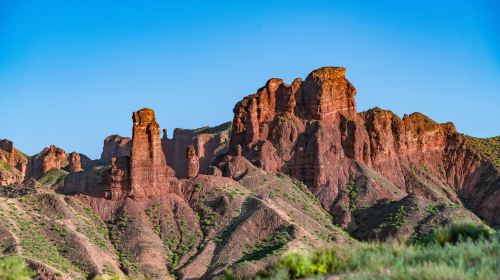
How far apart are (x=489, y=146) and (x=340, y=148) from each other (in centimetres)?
4753

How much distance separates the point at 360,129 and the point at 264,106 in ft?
51.5

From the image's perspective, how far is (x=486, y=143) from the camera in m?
176

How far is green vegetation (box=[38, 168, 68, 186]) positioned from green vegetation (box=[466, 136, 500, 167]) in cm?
7956

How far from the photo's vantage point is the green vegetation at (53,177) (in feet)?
569

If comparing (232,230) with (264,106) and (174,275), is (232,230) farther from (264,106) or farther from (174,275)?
(264,106)

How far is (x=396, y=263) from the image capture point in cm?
3067

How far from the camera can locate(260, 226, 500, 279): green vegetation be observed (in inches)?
1122

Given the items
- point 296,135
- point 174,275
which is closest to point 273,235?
point 174,275

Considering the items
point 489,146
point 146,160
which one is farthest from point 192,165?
point 489,146

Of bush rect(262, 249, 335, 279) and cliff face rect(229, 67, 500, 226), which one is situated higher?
cliff face rect(229, 67, 500, 226)

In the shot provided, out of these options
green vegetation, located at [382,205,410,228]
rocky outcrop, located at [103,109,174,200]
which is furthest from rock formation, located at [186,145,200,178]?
green vegetation, located at [382,205,410,228]

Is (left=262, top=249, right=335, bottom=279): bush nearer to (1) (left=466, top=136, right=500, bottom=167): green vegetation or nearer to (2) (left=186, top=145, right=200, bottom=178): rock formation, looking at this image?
(2) (left=186, top=145, right=200, bottom=178): rock formation

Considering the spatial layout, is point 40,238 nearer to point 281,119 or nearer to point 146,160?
point 146,160

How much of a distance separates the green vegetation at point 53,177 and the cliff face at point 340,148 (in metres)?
47.4
